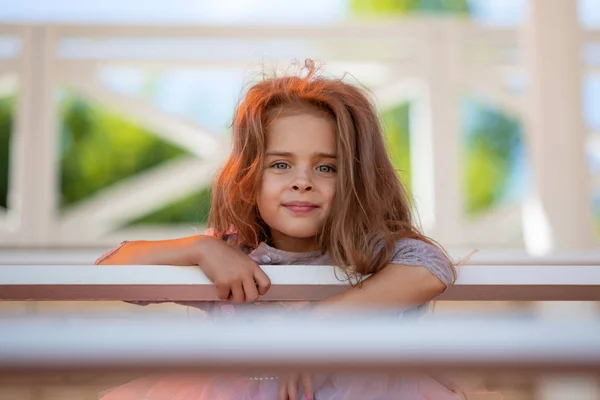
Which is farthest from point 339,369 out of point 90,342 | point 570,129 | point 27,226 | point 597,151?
point 597,151

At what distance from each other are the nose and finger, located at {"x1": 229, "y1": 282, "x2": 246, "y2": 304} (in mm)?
389

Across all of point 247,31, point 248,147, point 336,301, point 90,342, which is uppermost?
point 247,31

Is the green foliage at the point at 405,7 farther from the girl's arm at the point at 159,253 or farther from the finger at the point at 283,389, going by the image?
the finger at the point at 283,389

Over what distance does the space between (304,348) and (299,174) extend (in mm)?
1279

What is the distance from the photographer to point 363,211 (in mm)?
1696

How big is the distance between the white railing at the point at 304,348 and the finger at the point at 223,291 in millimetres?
850

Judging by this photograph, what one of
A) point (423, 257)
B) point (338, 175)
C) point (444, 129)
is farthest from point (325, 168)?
point (444, 129)

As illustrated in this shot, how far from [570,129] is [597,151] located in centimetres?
159

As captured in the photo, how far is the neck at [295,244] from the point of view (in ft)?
6.05

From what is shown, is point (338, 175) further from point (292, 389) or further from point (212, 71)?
point (212, 71)

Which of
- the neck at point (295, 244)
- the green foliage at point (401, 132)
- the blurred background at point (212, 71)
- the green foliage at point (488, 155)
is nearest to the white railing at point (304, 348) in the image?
the neck at point (295, 244)

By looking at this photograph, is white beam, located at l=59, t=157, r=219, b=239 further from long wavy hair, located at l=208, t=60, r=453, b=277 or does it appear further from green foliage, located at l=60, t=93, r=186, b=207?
green foliage, located at l=60, t=93, r=186, b=207

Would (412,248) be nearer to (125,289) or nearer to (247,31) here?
(125,289)

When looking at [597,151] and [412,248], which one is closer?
[412,248]
